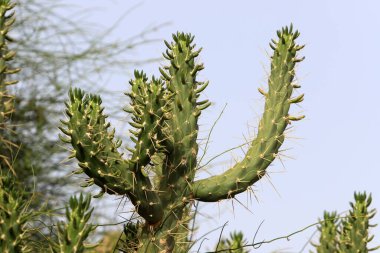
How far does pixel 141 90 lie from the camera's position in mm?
5414

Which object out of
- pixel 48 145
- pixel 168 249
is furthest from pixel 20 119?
pixel 168 249

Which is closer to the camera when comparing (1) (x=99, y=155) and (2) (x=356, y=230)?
(1) (x=99, y=155)

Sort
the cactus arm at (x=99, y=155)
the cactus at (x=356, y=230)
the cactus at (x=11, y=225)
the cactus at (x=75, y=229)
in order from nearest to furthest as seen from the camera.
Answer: the cactus at (x=75, y=229) < the cactus at (x=11, y=225) < the cactus arm at (x=99, y=155) < the cactus at (x=356, y=230)

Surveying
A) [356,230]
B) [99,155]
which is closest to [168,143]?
[99,155]

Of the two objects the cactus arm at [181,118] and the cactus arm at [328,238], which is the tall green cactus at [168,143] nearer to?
the cactus arm at [181,118]

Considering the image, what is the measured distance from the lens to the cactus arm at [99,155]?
527cm

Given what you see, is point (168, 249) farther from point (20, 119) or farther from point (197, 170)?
point (20, 119)

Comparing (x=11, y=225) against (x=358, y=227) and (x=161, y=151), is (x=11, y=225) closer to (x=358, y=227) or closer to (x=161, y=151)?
(x=161, y=151)

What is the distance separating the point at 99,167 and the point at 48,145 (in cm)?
516

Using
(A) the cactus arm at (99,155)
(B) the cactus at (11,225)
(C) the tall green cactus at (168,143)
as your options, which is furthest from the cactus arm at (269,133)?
(B) the cactus at (11,225)

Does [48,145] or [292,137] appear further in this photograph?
[48,145]

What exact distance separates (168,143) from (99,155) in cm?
53

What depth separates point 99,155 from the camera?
17.5 feet

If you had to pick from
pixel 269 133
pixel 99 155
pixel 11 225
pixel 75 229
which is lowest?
pixel 75 229
